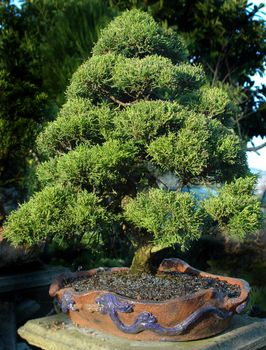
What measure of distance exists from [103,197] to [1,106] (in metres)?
2.81

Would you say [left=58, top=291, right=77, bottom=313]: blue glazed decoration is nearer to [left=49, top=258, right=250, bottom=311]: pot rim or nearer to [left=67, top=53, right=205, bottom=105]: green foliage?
[left=49, top=258, right=250, bottom=311]: pot rim

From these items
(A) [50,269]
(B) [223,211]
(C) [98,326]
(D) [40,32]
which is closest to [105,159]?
(B) [223,211]

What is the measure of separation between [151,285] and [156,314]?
0.26 meters

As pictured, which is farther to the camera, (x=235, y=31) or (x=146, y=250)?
(x=235, y=31)

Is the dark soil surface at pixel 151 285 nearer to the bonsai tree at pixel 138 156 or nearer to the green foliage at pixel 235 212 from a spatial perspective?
the bonsai tree at pixel 138 156

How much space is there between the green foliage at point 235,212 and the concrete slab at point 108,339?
451mm

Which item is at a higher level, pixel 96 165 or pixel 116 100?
pixel 116 100

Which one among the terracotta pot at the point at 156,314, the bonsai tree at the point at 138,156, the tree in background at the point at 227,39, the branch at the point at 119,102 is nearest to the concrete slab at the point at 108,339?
the terracotta pot at the point at 156,314

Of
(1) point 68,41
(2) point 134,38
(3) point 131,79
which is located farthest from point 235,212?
(1) point 68,41

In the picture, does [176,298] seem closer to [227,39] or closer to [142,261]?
[142,261]

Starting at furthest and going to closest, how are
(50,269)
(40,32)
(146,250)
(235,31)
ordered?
(235,31) → (40,32) → (50,269) → (146,250)

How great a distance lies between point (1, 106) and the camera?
15.1 feet

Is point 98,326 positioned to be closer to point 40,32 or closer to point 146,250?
point 146,250

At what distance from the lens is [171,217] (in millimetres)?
1946
